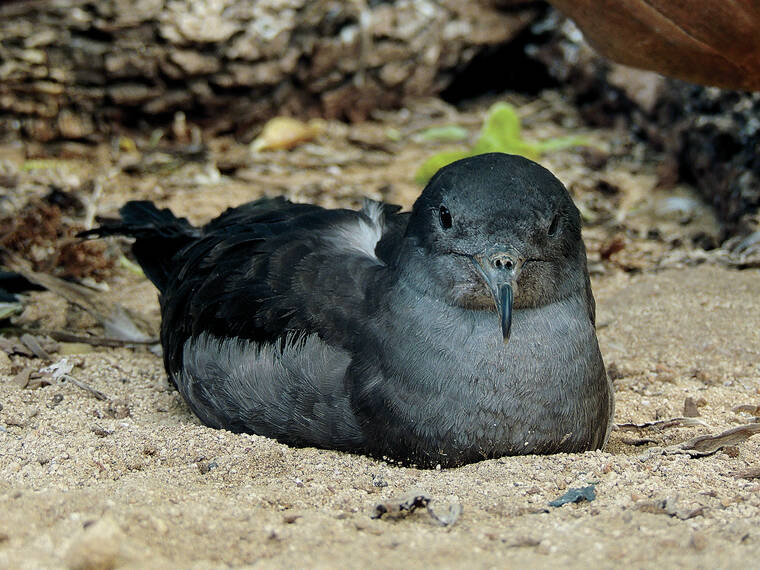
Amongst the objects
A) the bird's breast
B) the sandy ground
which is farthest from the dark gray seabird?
the sandy ground

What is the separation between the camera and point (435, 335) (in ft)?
13.5

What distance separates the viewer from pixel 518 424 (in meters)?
4.02

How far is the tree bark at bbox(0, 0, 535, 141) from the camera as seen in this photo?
811cm

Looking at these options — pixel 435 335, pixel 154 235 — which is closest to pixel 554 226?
pixel 435 335

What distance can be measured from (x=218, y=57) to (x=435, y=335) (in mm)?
5252

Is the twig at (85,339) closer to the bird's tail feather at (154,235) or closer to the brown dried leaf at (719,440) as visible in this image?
the bird's tail feather at (154,235)

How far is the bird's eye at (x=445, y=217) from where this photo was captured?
13.6 ft

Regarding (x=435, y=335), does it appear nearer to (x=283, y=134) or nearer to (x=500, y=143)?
(x=500, y=143)

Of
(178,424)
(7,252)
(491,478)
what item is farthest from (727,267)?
(7,252)

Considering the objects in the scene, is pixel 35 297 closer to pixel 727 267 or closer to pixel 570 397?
pixel 570 397

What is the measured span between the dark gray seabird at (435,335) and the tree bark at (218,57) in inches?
168

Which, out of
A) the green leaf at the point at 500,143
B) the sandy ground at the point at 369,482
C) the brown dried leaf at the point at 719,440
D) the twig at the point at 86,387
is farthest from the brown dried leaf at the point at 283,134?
Answer: the brown dried leaf at the point at 719,440

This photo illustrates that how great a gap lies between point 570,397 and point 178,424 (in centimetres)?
187

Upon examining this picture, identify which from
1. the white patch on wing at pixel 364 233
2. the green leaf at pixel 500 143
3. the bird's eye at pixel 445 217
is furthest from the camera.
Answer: the green leaf at pixel 500 143
